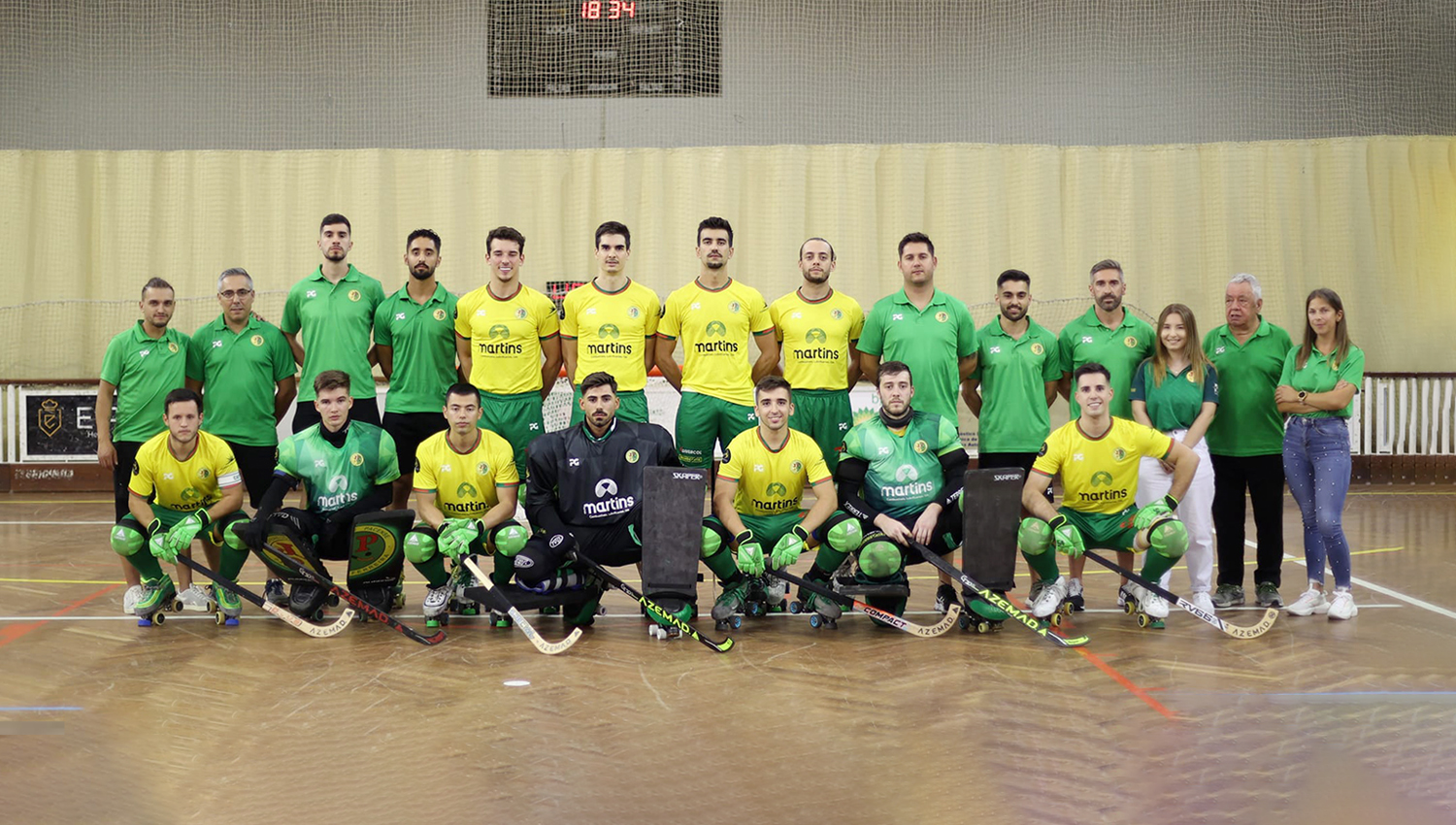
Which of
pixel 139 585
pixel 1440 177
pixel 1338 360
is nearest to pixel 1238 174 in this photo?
pixel 1440 177

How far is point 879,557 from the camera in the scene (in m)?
6.16

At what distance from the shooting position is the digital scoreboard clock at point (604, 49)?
14.7 meters

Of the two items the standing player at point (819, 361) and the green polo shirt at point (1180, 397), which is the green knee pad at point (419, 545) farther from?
the green polo shirt at point (1180, 397)

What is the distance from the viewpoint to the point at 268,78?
15094 millimetres

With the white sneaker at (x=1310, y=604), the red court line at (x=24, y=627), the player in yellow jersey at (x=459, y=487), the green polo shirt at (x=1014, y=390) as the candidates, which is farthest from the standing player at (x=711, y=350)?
the red court line at (x=24, y=627)

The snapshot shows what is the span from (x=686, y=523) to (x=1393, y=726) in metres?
3.29

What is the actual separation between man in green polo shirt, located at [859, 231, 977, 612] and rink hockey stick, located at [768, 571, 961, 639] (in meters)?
1.22

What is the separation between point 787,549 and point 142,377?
406 cm

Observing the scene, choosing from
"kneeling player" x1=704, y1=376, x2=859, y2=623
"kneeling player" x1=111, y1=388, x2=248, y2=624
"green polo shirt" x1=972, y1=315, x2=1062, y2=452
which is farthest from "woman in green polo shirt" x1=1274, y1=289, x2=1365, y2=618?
"kneeling player" x1=111, y1=388, x2=248, y2=624

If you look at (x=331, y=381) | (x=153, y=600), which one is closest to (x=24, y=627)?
(x=153, y=600)

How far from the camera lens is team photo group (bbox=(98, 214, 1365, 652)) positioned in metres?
6.27

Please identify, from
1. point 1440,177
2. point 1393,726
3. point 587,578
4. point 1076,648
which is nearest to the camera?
point 1393,726

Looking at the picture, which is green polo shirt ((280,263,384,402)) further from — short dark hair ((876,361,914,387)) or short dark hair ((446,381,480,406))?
short dark hair ((876,361,914,387))

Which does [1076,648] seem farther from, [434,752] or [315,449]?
[315,449]
